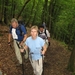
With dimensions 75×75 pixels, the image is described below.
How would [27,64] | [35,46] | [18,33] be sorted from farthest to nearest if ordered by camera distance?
1. [27,64]
2. [18,33]
3. [35,46]

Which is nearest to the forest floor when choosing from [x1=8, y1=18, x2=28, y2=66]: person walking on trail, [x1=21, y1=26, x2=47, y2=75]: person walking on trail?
[x1=8, y1=18, x2=28, y2=66]: person walking on trail

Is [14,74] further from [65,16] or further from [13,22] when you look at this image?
[65,16]

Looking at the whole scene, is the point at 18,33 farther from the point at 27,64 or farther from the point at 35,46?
the point at 27,64

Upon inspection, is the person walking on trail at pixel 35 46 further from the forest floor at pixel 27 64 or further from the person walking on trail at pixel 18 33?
the forest floor at pixel 27 64

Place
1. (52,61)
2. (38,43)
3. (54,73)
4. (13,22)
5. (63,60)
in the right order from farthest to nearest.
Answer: (63,60) → (52,61) → (54,73) → (13,22) → (38,43)

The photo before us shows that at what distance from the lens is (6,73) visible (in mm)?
8148

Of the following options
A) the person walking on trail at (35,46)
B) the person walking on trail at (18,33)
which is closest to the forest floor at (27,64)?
the person walking on trail at (18,33)

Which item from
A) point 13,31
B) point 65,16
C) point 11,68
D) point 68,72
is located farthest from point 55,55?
point 65,16

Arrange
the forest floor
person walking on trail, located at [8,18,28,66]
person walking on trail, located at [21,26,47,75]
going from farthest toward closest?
the forest floor → person walking on trail, located at [8,18,28,66] → person walking on trail, located at [21,26,47,75]

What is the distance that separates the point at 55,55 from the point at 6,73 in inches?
176

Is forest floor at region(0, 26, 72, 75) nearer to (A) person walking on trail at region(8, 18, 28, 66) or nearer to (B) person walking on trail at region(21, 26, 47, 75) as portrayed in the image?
(A) person walking on trail at region(8, 18, 28, 66)

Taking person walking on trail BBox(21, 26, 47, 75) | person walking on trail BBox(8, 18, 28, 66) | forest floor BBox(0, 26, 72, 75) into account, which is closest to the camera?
person walking on trail BBox(21, 26, 47, 75)

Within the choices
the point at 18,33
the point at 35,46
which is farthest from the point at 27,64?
the point at 35,46

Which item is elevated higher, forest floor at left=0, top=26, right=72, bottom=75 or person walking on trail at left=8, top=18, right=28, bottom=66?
person walking on trail at left=8, top=18, right=28, bottom=66
